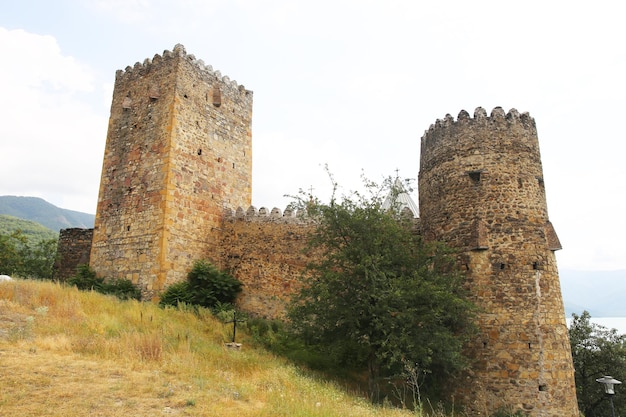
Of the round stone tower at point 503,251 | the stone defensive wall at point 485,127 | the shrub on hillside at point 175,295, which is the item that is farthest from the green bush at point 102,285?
the stone defensive wall at point 485,127

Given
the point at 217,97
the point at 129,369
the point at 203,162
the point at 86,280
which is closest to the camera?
the point at 129,369

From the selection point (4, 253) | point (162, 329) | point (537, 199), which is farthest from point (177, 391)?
point (4, 253)

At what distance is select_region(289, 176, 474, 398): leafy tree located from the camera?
10.3m

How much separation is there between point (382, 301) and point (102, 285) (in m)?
9.75

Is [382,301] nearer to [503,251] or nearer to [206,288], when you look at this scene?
[503,251]

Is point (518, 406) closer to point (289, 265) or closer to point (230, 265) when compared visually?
point (289, 265)

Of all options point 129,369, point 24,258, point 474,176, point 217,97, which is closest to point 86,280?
point 217,97

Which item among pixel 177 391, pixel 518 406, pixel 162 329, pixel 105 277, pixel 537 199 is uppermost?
pixel 537 199

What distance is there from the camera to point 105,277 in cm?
1585

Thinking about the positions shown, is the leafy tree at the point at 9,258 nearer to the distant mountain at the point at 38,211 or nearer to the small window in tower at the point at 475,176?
the small window in tower at the point at 475,176

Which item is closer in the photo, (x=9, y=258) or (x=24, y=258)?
(x=9, y=258)

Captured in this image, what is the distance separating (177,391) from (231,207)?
10.5 meters

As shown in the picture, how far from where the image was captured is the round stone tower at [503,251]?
35.5ft

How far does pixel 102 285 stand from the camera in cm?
1528
